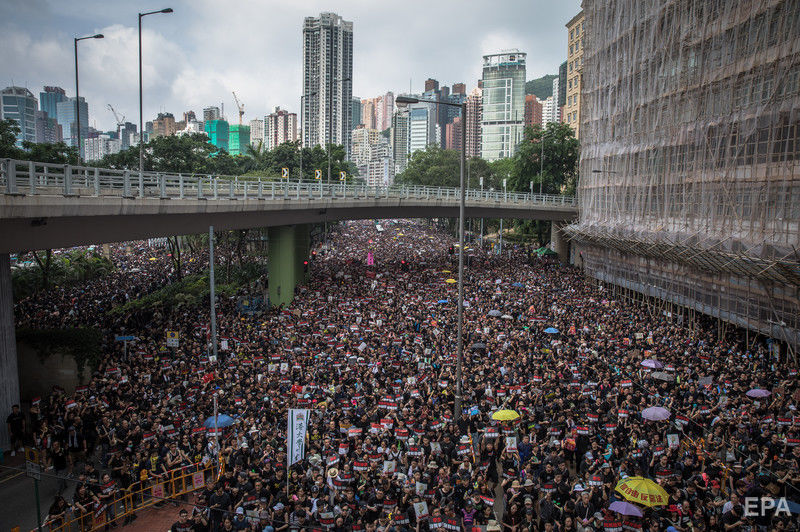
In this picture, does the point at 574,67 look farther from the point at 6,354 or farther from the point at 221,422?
the point at 6,354

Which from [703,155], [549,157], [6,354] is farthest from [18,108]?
[703,155]

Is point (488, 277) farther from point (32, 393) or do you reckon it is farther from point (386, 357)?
point (32, 393)

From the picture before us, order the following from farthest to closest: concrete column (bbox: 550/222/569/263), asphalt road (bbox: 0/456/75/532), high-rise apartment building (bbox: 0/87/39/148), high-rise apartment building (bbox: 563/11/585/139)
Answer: high-rise apartment building (bbox: 0/87/39/148), high-rise apartment building (bbox: 563/11/585/139), concrete column (bbox: 550/222/569/263), asphalt road (bbox: 0/456/75/532)

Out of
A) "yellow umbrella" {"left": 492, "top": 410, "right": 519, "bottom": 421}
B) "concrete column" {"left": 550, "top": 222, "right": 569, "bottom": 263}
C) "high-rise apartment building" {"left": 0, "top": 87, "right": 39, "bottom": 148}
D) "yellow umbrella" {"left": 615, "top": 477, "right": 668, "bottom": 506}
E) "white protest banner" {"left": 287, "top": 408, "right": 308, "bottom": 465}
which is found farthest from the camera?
"high-rise apartment building" {"left": 0, "top": 87, "right": 39, "bottom": 148}

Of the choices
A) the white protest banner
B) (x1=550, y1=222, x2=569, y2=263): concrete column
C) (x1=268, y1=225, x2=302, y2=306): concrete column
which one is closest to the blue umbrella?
the white protest banner

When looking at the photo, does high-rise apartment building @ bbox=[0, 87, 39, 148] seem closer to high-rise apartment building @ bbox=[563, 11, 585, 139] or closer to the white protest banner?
high-rise apartment building @ bbox=[563, 11, 585, 139]

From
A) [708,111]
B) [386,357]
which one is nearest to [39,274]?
[386,357]
